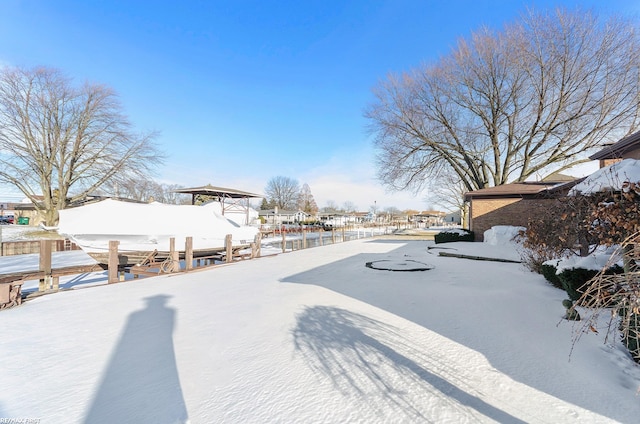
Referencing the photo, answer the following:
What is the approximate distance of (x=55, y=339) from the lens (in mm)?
3740

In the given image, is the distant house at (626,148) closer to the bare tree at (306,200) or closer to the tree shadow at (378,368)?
the tree shadow at (378,368)

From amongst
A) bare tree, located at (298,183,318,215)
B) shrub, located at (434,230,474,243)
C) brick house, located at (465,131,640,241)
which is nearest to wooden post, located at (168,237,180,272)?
shrub, located at (434,230,474,243)

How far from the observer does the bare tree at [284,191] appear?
233 feet

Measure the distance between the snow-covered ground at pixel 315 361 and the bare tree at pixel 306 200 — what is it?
212 feet

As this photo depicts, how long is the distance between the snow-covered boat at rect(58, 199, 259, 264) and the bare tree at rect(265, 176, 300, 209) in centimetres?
5890

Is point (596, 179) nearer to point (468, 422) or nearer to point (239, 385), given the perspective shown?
point (468, 422)

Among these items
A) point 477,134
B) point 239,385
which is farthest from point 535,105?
point 239,385

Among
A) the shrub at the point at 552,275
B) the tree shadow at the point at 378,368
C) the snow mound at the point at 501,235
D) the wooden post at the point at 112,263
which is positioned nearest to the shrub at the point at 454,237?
the snow mound at the point at 501,235

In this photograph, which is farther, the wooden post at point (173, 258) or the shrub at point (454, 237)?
the shrub at point (454, 237)

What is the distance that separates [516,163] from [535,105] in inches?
174

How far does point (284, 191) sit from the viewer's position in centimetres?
7112

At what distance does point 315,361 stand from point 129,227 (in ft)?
34.0

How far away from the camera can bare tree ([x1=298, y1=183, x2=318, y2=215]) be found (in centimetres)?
7038

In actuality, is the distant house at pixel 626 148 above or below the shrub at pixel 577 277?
above
